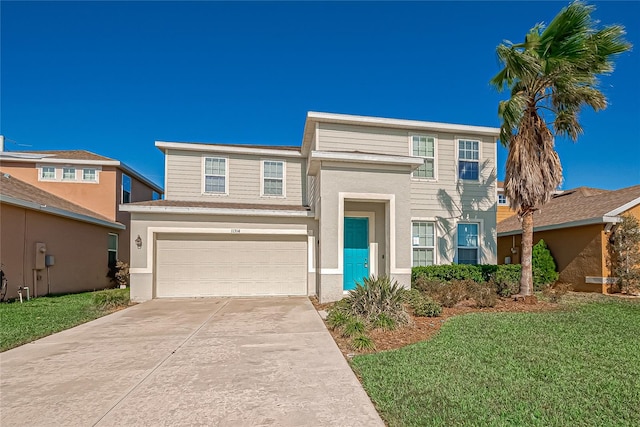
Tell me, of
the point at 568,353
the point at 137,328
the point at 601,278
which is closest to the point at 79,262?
the point at 137,328

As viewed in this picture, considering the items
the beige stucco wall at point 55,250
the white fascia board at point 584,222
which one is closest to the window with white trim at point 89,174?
the beige stucco wall at point 55,250

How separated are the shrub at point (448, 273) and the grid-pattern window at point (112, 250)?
13.0 meters

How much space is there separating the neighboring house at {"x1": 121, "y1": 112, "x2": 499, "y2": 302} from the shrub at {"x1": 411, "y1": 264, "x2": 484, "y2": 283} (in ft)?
1.58

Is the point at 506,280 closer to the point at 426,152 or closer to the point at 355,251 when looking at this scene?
the point at 355,251

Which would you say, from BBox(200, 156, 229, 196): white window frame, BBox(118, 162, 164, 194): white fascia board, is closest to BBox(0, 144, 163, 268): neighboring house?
BBox(118, 162, 164, 194): white fascia board

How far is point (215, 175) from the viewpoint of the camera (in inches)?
512

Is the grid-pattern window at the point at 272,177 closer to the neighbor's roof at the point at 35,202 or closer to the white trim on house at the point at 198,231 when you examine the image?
the white trim on house at the point at 198,231

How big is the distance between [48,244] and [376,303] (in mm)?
11568

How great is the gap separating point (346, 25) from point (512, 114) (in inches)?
271

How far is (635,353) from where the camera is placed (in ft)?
15.6

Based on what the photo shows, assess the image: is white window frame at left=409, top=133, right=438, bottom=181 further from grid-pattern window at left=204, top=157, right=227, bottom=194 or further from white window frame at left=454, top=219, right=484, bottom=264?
grid-pattern window at left=204, top=157, right=227, bottom=194

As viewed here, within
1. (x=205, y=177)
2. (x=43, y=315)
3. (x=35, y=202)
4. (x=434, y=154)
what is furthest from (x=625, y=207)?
(x=35, y=202)

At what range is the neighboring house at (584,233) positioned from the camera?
10.7 metres

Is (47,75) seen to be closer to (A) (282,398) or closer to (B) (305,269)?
(B) (305,269)
